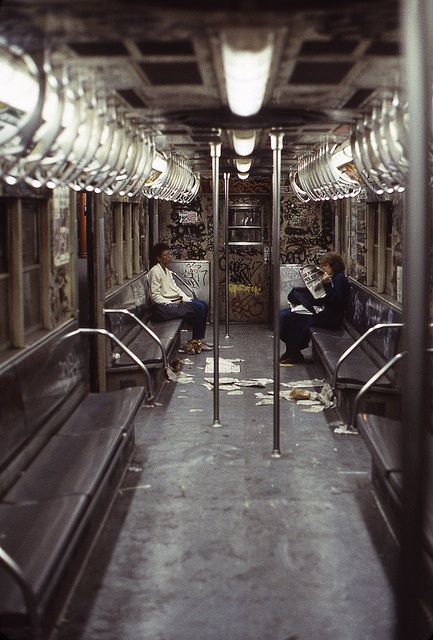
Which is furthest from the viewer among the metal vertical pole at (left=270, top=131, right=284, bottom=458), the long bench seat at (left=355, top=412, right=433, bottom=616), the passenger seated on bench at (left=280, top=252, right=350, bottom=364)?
the passenger seated on bench at (left=280, top=252, right=350, bottom=364)

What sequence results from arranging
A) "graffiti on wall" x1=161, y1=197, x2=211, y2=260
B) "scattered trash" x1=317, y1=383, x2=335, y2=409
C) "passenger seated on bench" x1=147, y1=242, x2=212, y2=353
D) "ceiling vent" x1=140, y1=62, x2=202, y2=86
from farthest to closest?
"graffiti on wall" x1=161, y1=197, x2=211, y2=260 → "passenger seated on bench" x1=147, y1=242, x2=212, y2=353 → "scattered trash" x1=317, y1=383, x2=335, y2=409 → "ceiling vent" x1=140, y1=62, x2=202, y2=86

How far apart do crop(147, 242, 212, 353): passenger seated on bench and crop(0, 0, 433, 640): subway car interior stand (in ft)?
0.14

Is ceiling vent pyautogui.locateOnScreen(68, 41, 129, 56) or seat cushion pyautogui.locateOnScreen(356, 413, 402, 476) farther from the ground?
ceiling vent pyautogui.locateOnScreen(68, 41, 129, 56)

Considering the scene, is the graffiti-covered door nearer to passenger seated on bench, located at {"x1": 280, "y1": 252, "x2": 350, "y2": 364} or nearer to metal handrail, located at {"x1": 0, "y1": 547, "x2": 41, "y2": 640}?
passenger seated on bench, located at {"x1": 280, "y1": 252, "x2": 350, "y2": 364}

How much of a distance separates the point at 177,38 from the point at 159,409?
19.9ft

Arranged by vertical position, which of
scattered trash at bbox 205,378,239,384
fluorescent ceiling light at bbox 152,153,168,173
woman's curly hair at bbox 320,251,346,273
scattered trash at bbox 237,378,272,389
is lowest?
scattered trash at bbox 237,378,272,389

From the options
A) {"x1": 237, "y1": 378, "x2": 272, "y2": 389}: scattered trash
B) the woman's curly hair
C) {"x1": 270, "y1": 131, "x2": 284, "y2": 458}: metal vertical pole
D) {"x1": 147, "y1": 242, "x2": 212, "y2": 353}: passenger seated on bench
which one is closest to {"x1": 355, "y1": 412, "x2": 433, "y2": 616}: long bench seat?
{"x1": 270, "y1": 131, "x2": 284, "y2": 458}: metal vertical pole

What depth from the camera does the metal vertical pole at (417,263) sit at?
0.99 metres

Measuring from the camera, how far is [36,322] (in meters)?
5.19

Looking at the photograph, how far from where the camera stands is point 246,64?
4.30 feet

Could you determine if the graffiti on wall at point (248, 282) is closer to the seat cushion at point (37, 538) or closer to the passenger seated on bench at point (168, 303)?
the passenger seated on bench at point (168, 303)

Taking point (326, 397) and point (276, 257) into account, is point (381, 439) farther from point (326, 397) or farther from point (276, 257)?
point (326, 397)

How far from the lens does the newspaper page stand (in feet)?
32.3

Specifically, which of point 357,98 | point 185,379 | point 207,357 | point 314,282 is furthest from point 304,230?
point 357,98
